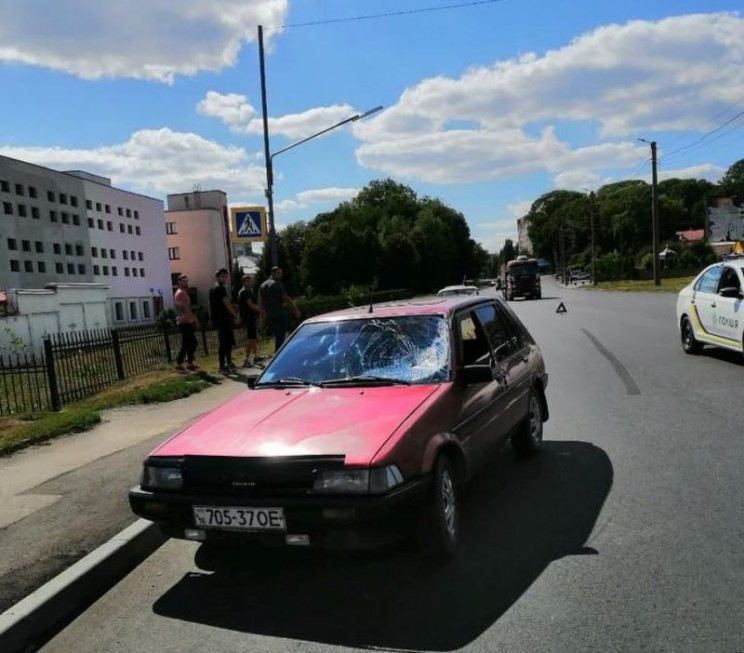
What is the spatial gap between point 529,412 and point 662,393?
365cm

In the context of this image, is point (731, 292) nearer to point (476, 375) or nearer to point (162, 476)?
point (476, 375)

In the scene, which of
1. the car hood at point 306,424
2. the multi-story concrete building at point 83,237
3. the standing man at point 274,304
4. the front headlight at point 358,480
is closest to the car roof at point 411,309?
the car hood at point 306,424

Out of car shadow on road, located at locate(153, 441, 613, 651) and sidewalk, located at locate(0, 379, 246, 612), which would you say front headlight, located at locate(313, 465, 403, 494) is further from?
sidewalk, located at locate(0, 379, 246, 612)

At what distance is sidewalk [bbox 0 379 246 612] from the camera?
4434mm

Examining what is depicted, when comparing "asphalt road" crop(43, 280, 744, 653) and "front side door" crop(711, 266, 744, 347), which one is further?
"front side door" crop(711, 266, 744, 347)

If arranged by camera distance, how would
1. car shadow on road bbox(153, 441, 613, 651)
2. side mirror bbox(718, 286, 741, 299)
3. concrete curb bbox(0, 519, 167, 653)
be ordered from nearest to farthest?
car shadow on road bbox(153, 441, 613, 651), concrete curb bbox(0, 519, 167, 653), side mirror bbox(718, 286, 741, 299)

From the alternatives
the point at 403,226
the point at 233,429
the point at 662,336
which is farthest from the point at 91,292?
the point at 403,226

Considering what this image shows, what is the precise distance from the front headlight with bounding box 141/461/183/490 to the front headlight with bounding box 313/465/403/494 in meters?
0.88

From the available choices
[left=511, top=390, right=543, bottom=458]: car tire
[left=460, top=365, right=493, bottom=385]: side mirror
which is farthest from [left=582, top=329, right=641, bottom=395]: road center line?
[left=460, top=365, right=493, bottom=385]: side mirror

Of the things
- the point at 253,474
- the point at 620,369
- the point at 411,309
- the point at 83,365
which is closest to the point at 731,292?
the point at 620,369

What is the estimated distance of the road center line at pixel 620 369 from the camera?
9706 mm

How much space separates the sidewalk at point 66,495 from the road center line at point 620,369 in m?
5.94

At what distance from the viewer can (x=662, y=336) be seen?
16328 mm

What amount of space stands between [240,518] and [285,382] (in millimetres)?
1464
